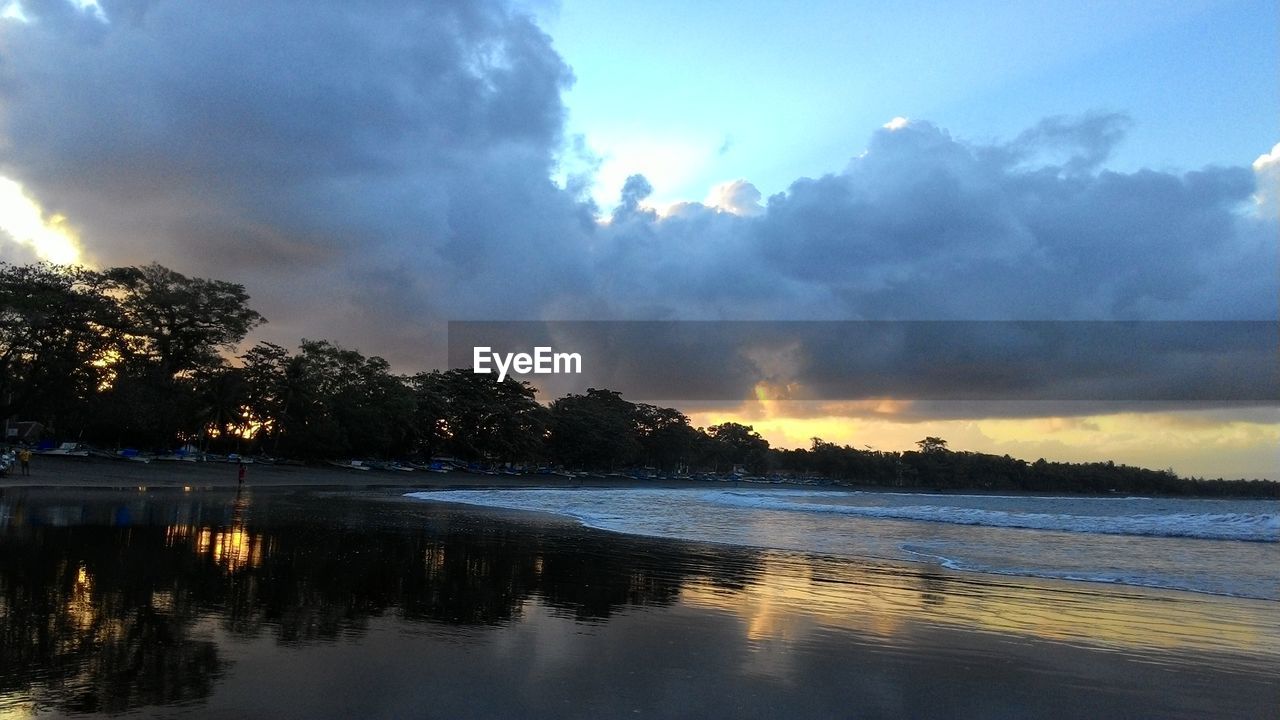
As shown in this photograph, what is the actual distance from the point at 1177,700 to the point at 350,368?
85147 millimetres

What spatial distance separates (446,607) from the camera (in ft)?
32.5

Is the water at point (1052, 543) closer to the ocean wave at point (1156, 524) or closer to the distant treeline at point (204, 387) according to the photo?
the ocean wave at point (1156, 524)

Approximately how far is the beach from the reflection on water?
0.17ft

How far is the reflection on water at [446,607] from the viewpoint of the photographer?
269 inches

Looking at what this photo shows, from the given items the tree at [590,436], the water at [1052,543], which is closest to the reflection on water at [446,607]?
the water at [1052,543]

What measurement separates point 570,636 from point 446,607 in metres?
2.19

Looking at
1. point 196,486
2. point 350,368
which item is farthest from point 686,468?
point 196,486

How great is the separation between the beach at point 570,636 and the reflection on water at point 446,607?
0.17 ft

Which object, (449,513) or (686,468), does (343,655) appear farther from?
(686,468)

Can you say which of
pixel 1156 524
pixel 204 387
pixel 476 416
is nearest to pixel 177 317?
pixel 204 387

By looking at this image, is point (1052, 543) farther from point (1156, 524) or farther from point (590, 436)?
point (590, 436)

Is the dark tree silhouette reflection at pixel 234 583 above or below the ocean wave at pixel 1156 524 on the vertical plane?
above

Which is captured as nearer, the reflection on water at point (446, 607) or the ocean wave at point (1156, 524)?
the reflection on water at point (446, 607)

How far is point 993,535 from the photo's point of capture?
97.6ft
